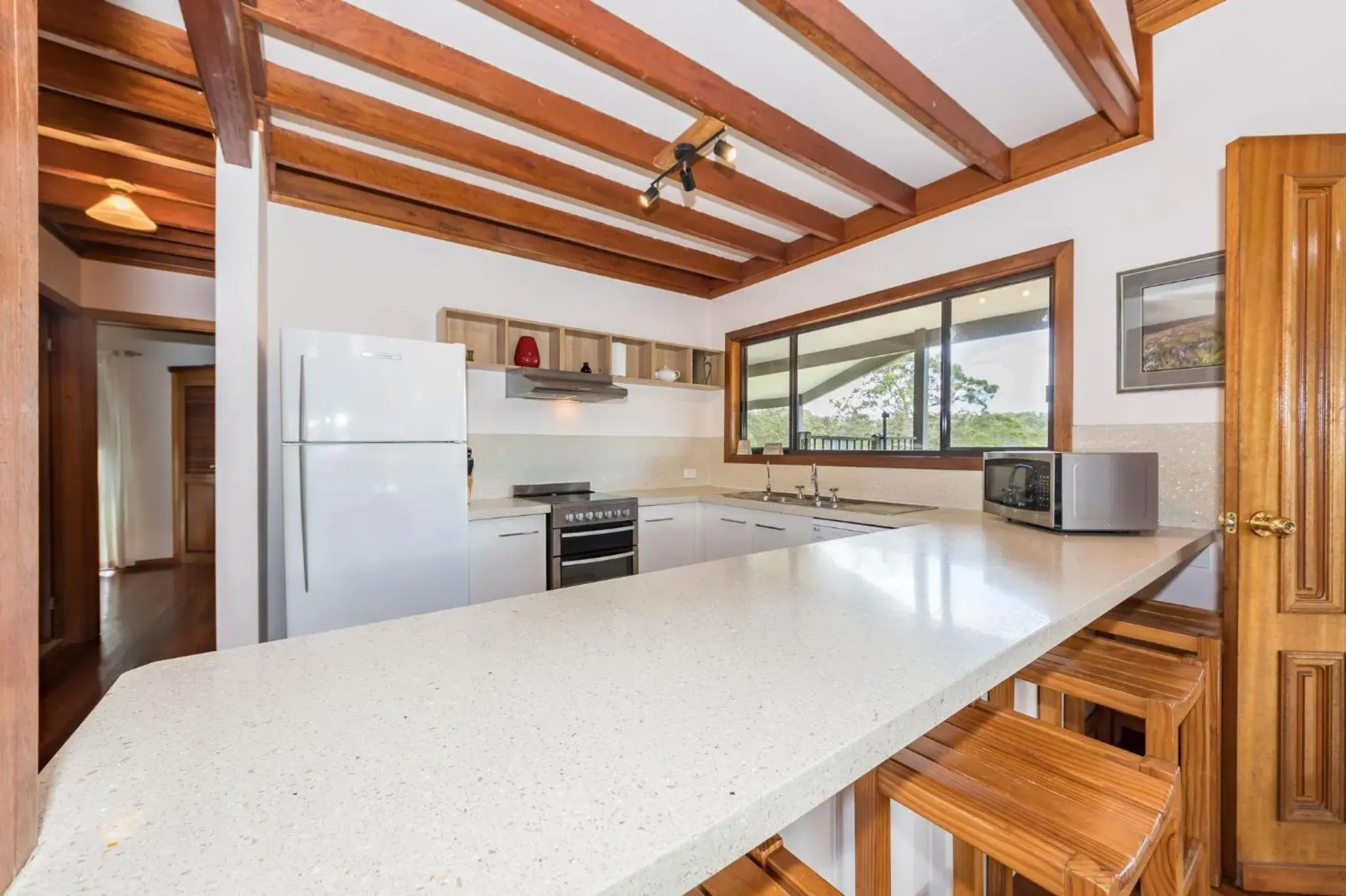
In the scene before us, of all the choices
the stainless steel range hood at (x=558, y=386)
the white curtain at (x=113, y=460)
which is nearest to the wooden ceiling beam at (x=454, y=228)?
the stainless steel range hood at (x=558, y=386)

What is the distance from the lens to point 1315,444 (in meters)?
1.57

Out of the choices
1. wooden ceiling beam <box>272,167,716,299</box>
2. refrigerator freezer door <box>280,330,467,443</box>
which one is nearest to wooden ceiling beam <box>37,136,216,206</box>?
wooden ceiling beam <box>272,167,716,299</box>

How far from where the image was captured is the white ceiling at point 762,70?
181 cm

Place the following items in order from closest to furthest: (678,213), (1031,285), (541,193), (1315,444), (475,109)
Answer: (1315,444) < (475,109) < (1031,285) < (541,193) < (678,213)

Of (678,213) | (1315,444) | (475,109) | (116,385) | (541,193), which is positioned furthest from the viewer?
(116,385)

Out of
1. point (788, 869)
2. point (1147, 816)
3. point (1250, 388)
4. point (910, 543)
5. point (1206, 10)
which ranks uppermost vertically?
point (1206, 10)

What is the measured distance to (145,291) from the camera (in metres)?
3.68

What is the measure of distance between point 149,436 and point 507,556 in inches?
203

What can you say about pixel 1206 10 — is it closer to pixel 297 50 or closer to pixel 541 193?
pixel 541 193

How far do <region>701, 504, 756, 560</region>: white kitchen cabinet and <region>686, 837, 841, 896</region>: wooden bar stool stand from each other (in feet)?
8.09

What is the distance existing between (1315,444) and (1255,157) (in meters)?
0.88

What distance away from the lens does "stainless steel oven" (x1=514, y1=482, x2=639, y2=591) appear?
3.13 m

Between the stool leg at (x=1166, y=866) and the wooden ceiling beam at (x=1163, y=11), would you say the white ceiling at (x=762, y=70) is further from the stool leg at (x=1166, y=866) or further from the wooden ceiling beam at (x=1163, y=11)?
the stool leg at (x=1166, y=866)

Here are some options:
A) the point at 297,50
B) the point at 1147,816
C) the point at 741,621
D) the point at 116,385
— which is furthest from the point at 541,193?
the point at 116,385
